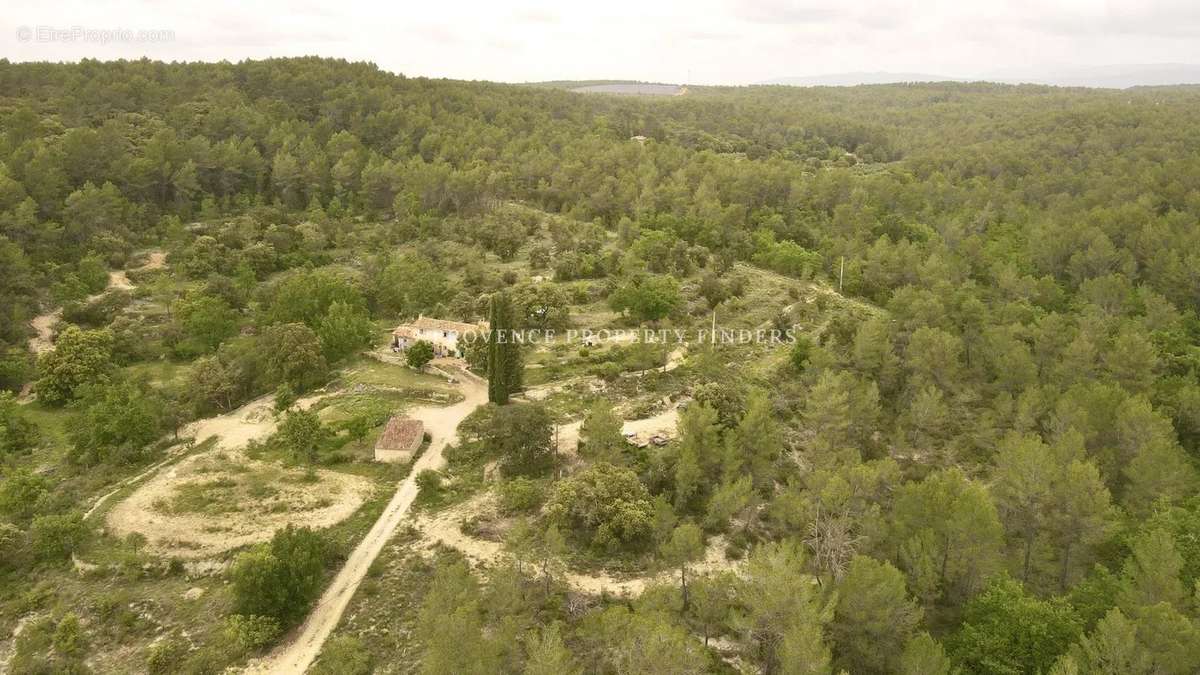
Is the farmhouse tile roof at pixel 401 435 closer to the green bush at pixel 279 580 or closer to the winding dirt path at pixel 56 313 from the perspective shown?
the green bush at pixel 279 580

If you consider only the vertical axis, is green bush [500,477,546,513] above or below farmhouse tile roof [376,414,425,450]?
below

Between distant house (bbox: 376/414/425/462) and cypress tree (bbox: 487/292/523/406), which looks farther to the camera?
cypress tree (bbox: 487/292/523/406)

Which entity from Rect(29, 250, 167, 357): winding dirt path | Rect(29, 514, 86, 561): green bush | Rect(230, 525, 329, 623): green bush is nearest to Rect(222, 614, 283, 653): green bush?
Rect(230, 525, 329, 623): green bush

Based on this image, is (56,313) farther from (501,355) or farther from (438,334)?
(501,355)

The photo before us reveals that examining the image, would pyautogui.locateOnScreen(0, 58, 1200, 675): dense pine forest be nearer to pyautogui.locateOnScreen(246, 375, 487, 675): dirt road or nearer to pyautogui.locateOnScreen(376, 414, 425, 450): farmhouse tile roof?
pyautogui.locateOnScreen(246, 375, 487, 675): dirt road

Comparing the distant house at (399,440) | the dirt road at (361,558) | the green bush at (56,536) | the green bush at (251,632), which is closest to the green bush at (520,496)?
the dirt road at (361,558)

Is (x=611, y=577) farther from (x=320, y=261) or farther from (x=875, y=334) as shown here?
(x=320, y=261)

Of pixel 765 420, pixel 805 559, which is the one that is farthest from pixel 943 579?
pixel 765 420
